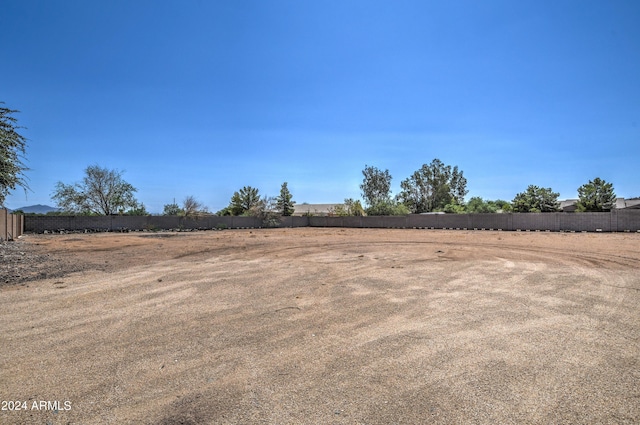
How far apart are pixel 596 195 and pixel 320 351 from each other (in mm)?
43079

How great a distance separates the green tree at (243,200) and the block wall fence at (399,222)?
775cm

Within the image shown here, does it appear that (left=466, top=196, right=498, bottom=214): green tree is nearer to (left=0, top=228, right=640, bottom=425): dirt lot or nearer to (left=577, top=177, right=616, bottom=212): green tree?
(left=577, top=177, right=616, bottom=212): green tree

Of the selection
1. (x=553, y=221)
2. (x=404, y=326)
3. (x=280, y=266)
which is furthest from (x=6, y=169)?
(x=553, y=221)

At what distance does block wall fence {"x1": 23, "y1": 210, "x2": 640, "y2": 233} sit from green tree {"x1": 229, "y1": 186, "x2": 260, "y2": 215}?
7.75 meters

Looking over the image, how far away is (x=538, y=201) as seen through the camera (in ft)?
134

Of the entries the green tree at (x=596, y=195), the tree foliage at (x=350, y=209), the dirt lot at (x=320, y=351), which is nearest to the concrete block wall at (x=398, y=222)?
the tree foliage at (x=350, y=209)

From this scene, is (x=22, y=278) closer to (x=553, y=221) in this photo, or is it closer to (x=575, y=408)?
(x=575, y=408)

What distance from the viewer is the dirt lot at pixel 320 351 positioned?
2740 mm

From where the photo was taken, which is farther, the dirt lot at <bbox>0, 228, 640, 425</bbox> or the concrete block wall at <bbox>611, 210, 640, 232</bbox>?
the concrete block wall at <bbox>611, 210, 640, 232</bbox>

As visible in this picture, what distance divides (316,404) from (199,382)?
3.70 feet

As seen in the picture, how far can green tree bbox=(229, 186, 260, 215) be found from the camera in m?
52.3

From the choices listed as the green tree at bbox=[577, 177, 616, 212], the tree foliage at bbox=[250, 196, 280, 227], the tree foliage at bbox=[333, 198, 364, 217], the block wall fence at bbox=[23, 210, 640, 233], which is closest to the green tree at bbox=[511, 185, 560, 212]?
the green tree at bbox=[577, 177, 616, 212]

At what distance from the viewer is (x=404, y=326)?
4738 millimetres

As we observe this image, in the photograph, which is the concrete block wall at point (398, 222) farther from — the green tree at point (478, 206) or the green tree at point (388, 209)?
the green tree at point (478, 206)
